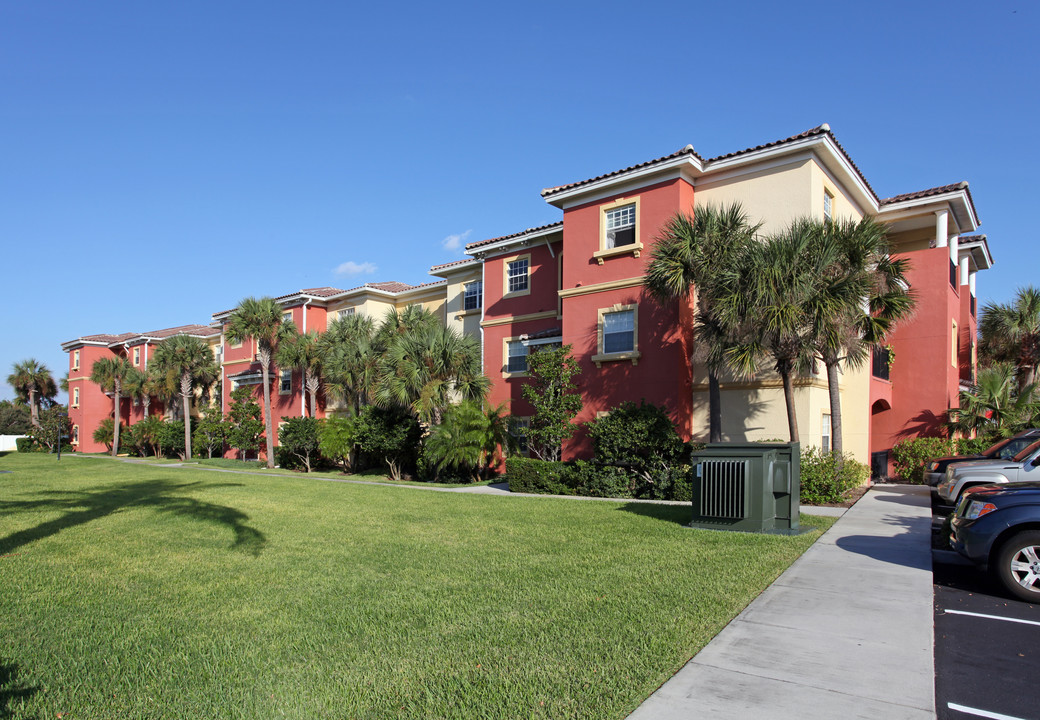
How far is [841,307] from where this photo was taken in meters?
13.7

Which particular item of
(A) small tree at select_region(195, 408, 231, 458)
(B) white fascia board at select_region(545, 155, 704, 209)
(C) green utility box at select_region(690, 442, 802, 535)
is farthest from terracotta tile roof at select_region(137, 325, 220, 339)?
(C) green utility box at select_region(690, 442, 802, 535)

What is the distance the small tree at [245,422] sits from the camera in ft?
117

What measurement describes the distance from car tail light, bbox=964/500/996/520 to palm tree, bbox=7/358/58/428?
220ft

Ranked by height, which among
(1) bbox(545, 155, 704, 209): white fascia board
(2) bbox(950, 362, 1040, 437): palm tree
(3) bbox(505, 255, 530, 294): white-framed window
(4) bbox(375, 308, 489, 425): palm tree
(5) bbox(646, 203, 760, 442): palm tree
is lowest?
(2) bbox(950, 362, 1040, 437): palm tree

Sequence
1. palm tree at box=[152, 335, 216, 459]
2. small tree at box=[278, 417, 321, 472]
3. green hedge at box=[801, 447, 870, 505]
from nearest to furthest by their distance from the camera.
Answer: green hedge at box=[801, 447, 870, 505]
small tree at box=[278, 417, 321, 472]
palm tree at box=[152, 335, 216, 459]

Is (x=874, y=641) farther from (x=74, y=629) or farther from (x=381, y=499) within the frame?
(x=381, y=499)

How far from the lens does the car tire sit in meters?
6.79

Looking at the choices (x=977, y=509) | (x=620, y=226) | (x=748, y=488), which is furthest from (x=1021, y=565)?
(x=620, y=226)

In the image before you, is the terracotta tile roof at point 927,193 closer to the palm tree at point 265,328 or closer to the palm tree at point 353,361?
the palm tree at point 353,361

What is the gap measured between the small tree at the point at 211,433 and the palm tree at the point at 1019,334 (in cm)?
3723

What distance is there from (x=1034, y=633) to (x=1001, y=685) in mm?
1619

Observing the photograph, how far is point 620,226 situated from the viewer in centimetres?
1898

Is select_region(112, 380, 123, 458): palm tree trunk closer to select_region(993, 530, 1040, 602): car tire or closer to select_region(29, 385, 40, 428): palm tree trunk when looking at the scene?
select_region(29, 385, 40, 428): palm tree trunk

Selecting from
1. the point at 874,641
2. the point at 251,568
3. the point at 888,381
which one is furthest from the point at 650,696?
the point at 888,381
